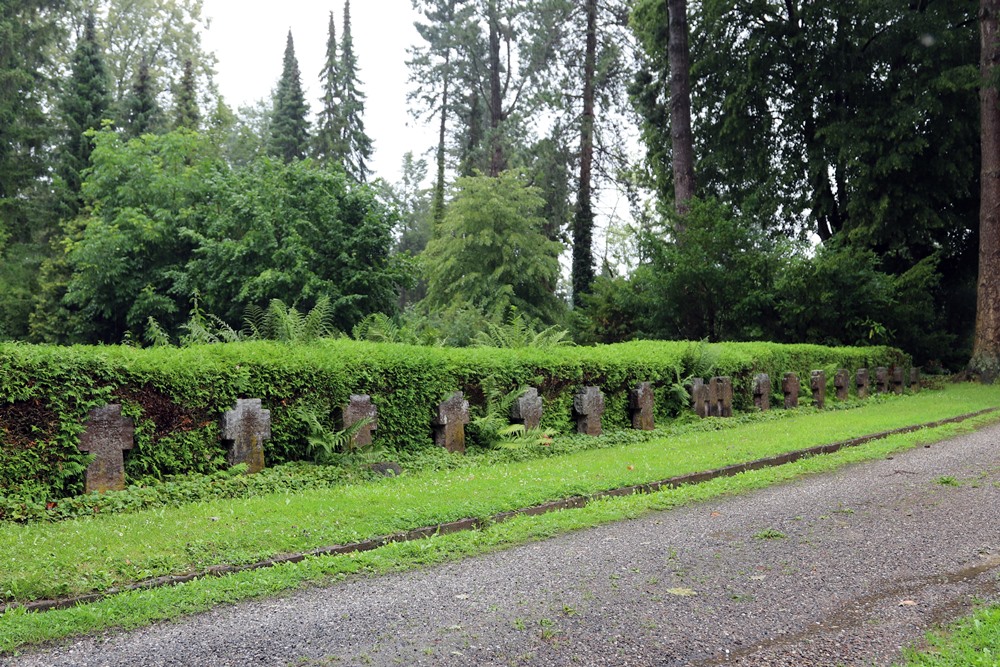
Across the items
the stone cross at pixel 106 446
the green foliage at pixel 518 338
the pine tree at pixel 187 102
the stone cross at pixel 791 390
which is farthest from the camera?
the pine tree at pixel 187 102

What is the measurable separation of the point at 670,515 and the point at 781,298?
1587 cm

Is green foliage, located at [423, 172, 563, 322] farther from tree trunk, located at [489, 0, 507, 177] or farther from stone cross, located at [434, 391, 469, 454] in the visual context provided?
stone cross, located at [434, 391, 469, 454]

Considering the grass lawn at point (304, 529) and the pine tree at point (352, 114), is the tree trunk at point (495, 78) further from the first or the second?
the grass lawn at point (304, 529)

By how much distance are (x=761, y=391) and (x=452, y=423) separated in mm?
7755

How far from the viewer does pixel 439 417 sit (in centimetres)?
955

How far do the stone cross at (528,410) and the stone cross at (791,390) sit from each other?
→ 7291 mm

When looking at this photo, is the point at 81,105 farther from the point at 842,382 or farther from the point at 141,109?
the point at 842,382

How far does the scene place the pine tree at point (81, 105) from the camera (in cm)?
3531

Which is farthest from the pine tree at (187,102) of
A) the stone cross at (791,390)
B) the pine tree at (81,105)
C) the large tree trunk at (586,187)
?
the stone cross at (791,390)

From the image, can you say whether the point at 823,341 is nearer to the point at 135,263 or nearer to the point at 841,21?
the point at 841,21

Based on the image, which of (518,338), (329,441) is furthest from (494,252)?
(329,441)

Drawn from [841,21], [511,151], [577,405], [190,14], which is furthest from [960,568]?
[190,14]

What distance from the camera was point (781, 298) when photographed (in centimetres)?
2088

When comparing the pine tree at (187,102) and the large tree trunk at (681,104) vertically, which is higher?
the pine tree at (187,102)
